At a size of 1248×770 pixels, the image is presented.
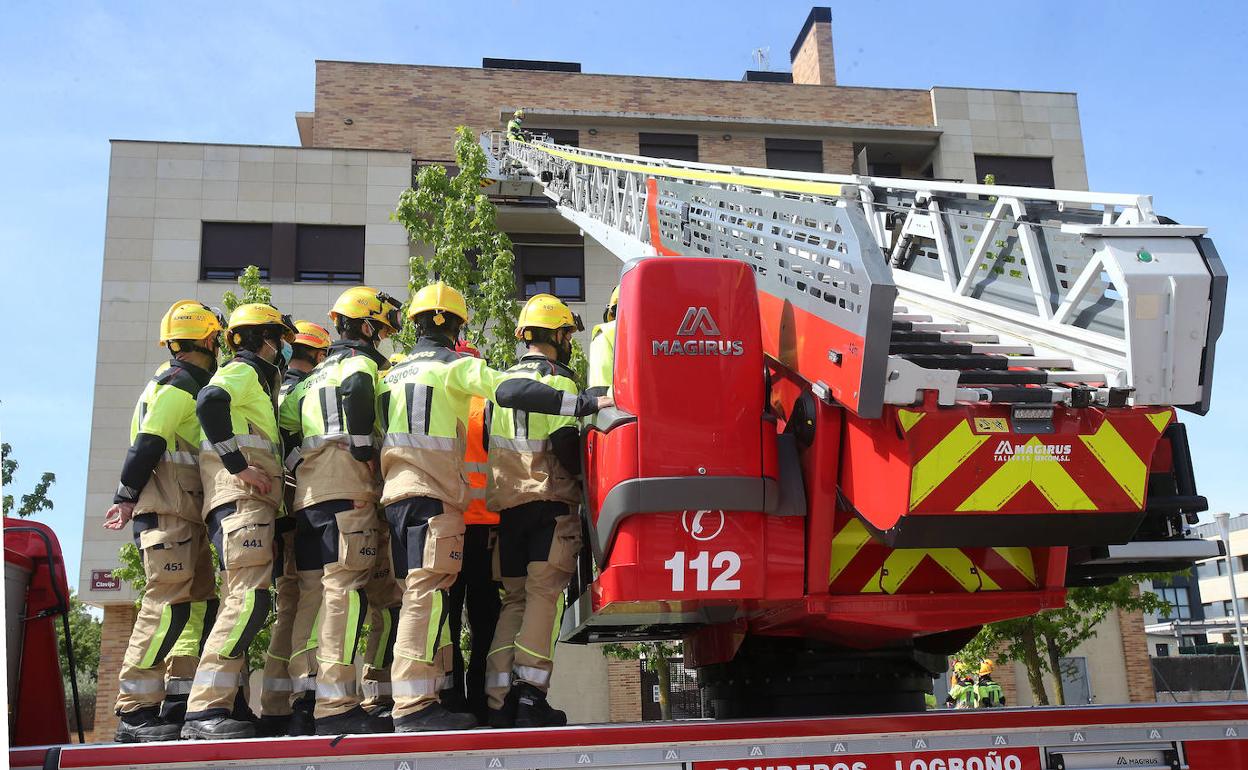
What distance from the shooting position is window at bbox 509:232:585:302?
77.5 ft

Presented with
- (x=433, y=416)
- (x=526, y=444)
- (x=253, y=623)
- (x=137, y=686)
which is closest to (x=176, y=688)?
(x=137, y=686)

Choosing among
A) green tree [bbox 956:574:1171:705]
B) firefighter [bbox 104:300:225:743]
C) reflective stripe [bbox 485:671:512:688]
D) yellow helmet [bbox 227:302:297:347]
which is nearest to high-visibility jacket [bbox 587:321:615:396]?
reflective stripe [bbox 485:671:512:688]

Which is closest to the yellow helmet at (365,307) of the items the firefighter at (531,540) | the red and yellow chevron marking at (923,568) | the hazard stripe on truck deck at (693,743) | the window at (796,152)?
the firefighter at (531,540)

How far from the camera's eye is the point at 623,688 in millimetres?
20812

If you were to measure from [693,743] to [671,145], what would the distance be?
22.7m

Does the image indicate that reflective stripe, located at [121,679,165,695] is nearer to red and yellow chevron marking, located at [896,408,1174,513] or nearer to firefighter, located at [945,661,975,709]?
red and yellow chevron marking, located at [896,408,1174,513]

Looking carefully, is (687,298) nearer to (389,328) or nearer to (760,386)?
(760,386)

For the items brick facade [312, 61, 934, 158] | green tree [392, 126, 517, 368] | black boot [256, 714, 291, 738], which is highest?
brick facade [312, 61, 934, 158]

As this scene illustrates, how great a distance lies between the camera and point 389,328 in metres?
5.90

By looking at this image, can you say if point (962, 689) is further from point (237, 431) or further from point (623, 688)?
point (237, 431)

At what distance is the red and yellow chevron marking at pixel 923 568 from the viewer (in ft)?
13.8

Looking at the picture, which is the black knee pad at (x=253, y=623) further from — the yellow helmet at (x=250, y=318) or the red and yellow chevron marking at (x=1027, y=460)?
the red and yellow chevron marking at (x=1027, y=460)

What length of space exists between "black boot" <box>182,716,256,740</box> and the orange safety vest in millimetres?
1432

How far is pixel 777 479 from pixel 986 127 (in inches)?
942
